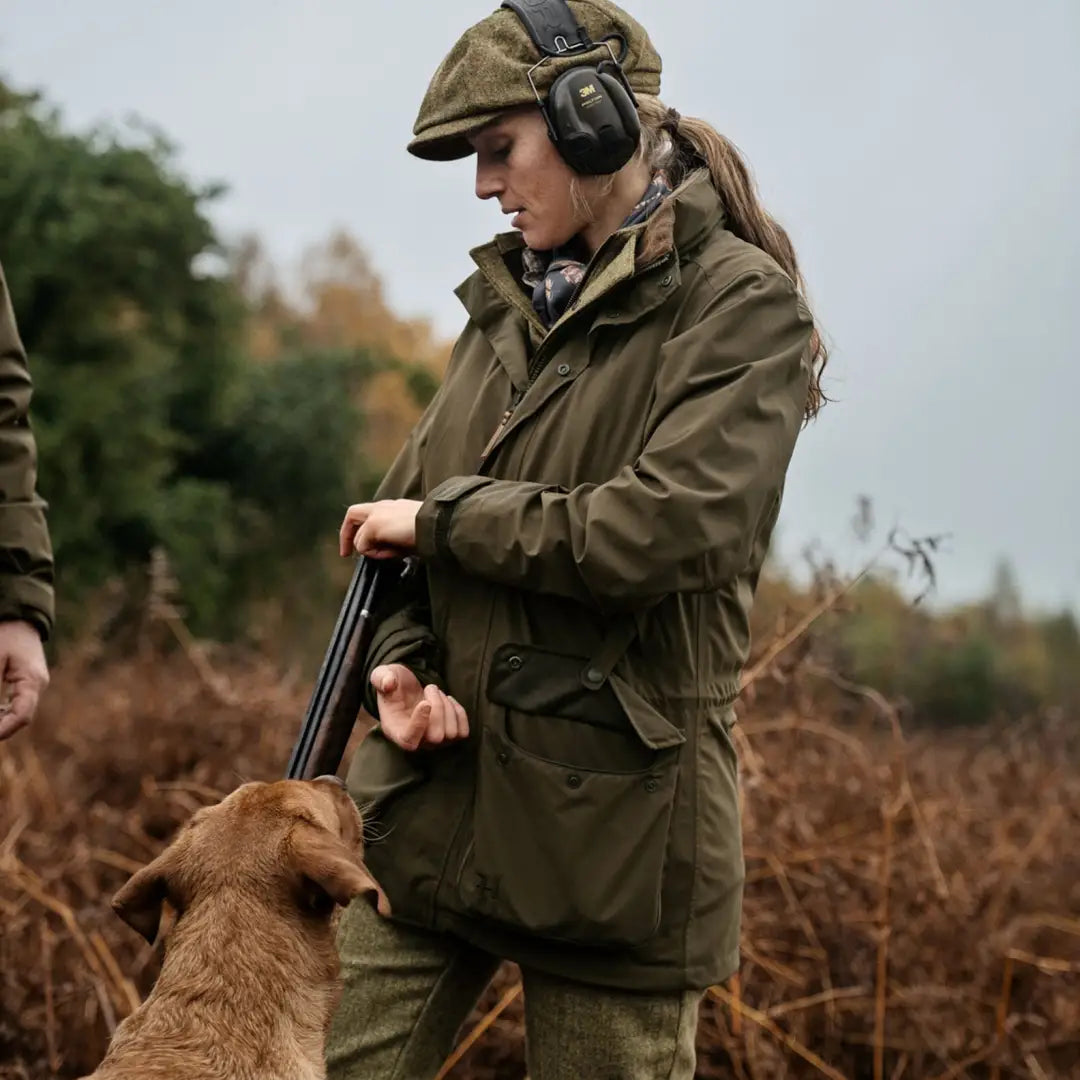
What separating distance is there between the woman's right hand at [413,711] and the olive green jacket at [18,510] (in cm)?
129

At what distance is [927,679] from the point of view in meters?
12.5

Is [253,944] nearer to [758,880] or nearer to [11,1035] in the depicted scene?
[11,1035]

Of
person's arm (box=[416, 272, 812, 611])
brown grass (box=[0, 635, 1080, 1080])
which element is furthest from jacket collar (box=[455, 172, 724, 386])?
brown grass (box=[0, 635, 1080, 1080])

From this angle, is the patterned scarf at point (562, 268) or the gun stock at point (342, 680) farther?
the gun stock at point (342, 680)

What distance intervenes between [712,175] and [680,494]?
83 centimetres

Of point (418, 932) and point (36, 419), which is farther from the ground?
point (36, 419)

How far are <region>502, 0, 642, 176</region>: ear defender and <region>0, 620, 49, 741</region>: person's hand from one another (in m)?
1.95

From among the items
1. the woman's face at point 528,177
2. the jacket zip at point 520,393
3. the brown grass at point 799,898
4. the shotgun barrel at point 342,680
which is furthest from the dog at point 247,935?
the brown grass at point 799,898

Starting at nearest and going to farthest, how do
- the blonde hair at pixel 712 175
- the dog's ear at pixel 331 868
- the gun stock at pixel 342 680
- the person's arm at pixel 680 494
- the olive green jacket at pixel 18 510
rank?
1. the person's arm at pixel 680 494
2. the dog's ear at pixel 331 868
3. the blonde hair at pixel 712 175
4. the gun stock at pixel 342 680
5. the olive green jacket at pixel 18 510

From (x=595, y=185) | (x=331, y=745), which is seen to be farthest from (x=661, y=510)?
(x=331, y=745)

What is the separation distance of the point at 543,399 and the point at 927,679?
32.4ft

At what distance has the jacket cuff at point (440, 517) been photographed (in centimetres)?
312

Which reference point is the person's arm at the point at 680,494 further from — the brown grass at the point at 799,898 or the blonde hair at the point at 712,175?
the brown grass at the point at 799,898

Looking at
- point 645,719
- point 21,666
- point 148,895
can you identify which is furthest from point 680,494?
point 21,666
